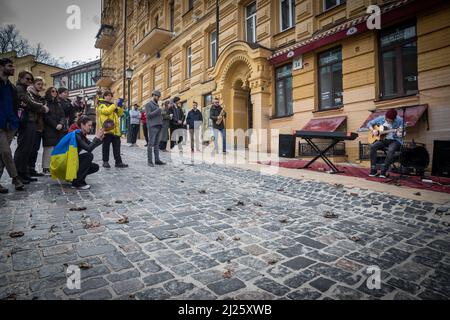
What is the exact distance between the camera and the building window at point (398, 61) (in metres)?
7.91

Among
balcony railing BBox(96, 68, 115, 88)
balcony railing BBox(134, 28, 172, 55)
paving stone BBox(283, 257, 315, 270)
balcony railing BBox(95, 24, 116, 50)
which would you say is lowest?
paving stone BBox(283, 257, 315, 270)

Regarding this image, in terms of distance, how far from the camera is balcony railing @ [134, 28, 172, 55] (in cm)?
1913

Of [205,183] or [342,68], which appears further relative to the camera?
[342,68]

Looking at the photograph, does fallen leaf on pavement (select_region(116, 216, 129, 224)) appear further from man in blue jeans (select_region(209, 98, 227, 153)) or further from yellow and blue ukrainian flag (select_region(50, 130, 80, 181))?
man in blue jeans (select_region(209, 98, 227, 153))

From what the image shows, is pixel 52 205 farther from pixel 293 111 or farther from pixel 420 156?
pixel 293 111

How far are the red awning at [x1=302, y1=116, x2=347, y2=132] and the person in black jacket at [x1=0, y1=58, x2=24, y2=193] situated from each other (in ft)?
28.2

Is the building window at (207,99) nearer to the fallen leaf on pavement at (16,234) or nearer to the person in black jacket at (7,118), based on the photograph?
the person in black jacket at (7,118)

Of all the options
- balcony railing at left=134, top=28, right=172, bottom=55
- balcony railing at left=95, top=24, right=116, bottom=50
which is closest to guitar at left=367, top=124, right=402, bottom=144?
balcony railing at left=134, top=28, right=172, bottom=55

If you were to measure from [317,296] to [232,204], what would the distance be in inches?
94.1

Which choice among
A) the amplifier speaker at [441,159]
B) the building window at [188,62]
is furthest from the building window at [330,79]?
the building window at [188,62]

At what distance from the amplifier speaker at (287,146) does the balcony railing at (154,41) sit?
13.8 metres

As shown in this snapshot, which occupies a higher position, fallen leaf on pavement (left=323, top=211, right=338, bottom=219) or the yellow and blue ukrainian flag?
the yellow and blue ukrainian flag
